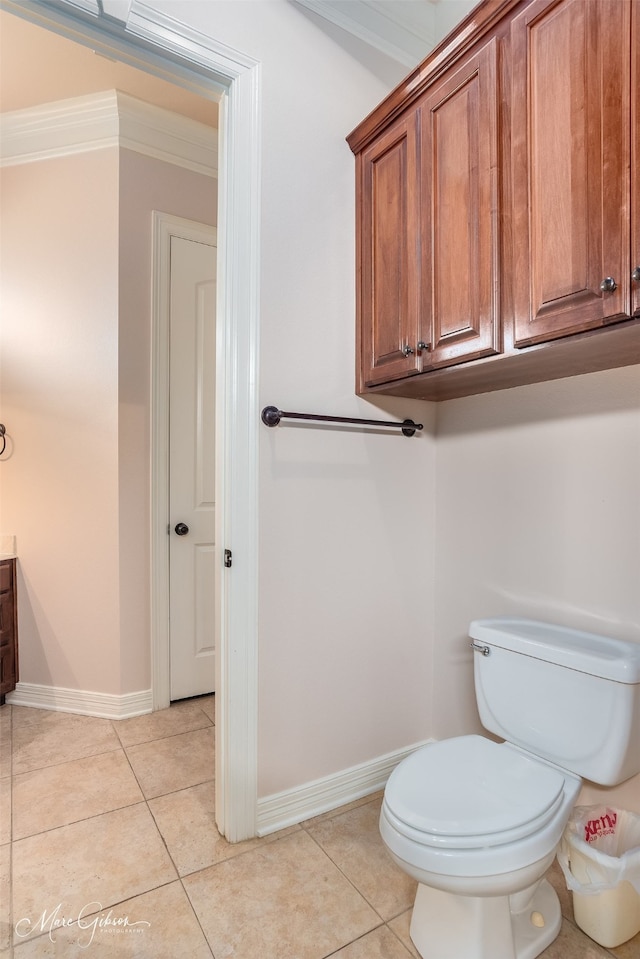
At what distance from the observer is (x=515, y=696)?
146 cm

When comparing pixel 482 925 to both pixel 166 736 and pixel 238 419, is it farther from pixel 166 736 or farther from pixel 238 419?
pixel 166 736

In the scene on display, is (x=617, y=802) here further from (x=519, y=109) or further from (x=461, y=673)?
(x=519, y=109)

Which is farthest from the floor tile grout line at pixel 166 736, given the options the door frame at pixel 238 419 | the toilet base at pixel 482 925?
the toilet base at pixel 482 925

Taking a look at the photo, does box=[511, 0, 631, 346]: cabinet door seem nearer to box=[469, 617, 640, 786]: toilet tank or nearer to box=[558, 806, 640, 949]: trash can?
box=[469, 617, 640, 786]: toilet tank

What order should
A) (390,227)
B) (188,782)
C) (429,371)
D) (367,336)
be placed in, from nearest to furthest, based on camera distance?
(429,371) < (390,227) < (367,336) < (188,782)

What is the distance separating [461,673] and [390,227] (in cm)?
159

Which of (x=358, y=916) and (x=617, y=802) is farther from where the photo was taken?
(x=617, y=802)

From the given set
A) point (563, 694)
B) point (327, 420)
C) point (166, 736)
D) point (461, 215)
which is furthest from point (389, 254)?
point (166, 736)

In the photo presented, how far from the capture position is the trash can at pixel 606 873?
3.96 feet

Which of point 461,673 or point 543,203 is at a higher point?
point 543,203

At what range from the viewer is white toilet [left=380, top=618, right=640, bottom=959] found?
1.06 m

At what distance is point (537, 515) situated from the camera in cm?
164

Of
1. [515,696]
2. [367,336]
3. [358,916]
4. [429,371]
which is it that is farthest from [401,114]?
[358,916]

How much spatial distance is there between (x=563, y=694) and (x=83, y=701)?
2124 mm
